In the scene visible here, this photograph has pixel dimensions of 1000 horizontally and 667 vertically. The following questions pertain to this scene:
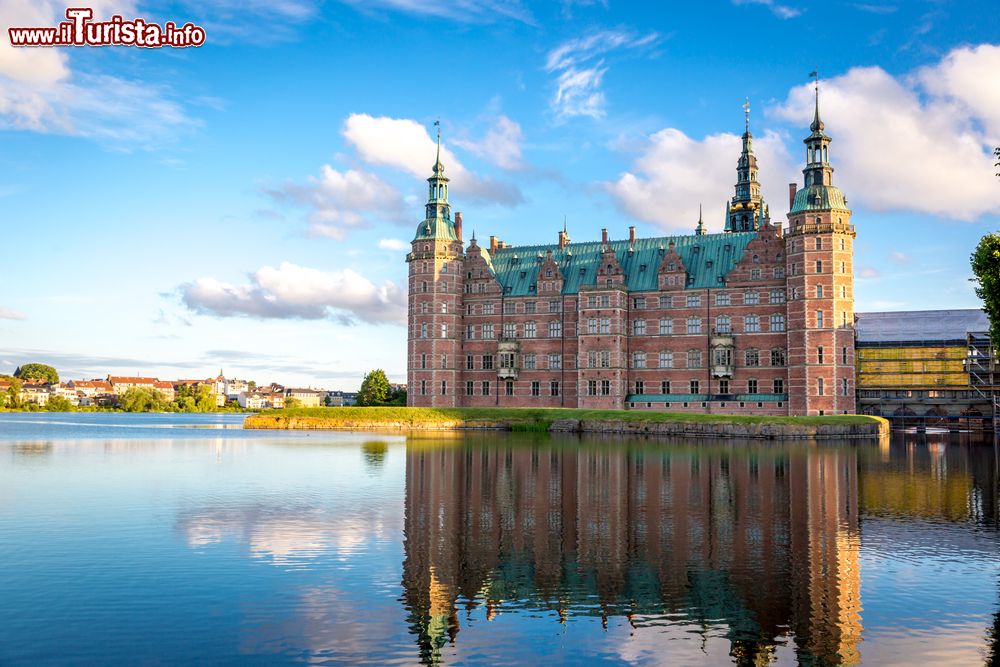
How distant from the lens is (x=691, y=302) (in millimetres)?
87125

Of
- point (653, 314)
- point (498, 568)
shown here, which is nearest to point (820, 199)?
point (653, 314)

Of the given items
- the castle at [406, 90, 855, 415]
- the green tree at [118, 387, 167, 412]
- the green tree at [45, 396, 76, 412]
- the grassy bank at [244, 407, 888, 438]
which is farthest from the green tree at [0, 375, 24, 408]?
the castle at [406, 90, 855, 415]

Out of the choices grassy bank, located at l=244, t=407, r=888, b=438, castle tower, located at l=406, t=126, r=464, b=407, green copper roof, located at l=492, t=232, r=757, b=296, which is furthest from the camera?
castle tower, located at l=406, t=126, r=464, b=407

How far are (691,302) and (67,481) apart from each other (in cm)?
6514

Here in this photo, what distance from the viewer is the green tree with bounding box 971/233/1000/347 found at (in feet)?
152

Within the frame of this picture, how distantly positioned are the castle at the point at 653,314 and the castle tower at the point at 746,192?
149 millimetres

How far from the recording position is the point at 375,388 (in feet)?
344

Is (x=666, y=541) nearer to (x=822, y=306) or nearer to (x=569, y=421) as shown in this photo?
(x=569, y=421)

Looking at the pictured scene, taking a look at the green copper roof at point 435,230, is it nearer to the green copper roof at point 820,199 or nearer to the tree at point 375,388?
the tree at point 375,388

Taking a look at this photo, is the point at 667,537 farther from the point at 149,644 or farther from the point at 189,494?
the point at 189,494

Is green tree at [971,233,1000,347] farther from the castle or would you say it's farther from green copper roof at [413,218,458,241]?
green copper roof at [413,218,458,241]

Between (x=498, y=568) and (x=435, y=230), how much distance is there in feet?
253

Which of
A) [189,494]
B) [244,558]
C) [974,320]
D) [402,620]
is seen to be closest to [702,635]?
[402,620]

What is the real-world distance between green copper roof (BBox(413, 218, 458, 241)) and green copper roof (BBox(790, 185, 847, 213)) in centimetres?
3509
